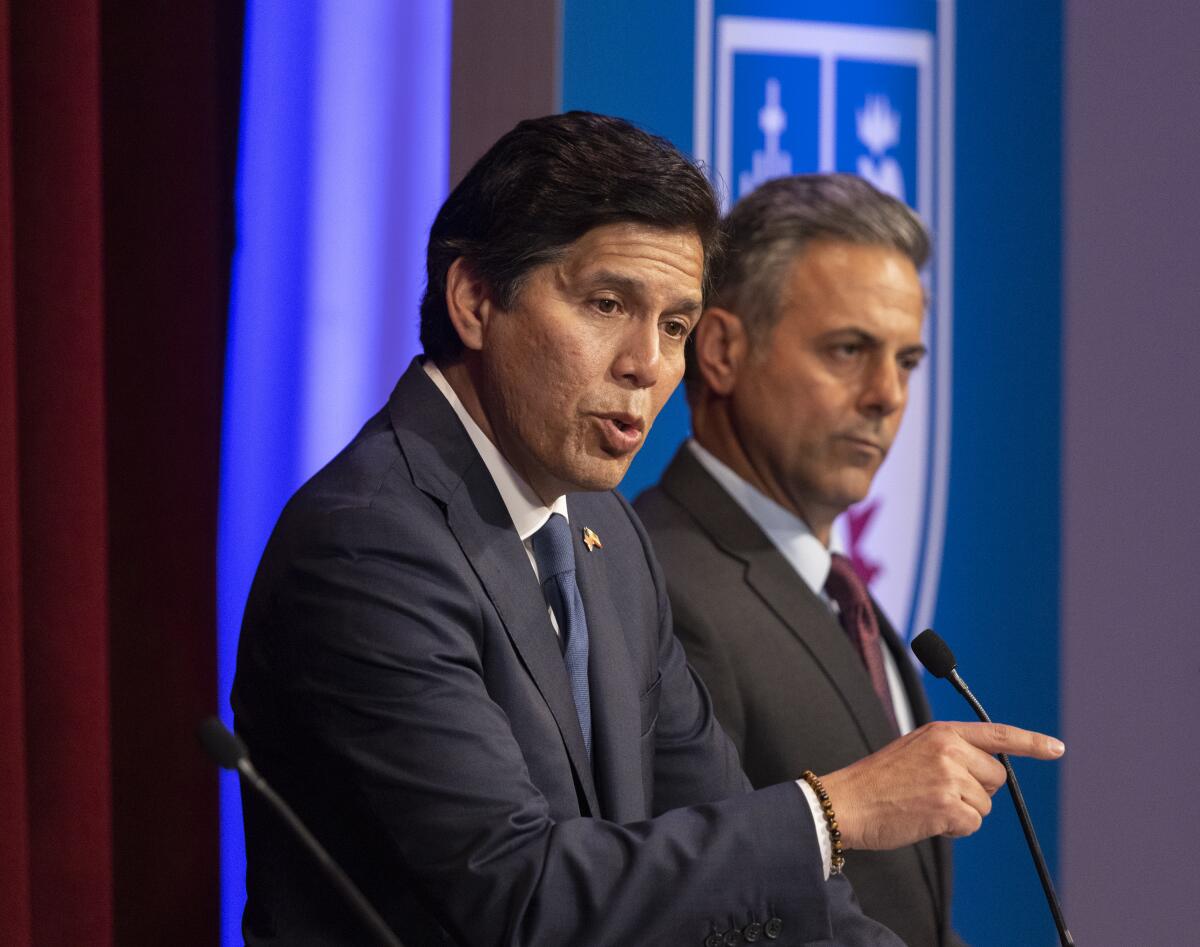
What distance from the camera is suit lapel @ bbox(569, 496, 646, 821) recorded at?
1687 mm

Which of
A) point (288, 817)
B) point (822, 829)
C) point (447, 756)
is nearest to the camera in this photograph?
point (288, 817)

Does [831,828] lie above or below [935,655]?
below

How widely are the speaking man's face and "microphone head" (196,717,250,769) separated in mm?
1406

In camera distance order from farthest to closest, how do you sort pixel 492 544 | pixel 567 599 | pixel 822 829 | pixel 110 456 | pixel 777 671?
1. pixel 777 671
2. pixel 110 456
3. pixel 567 599
4. pixel 492 544
5. pixel 822 829

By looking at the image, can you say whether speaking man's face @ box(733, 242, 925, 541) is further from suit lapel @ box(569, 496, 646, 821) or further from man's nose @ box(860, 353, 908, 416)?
suit lapel @ box(569, 496, 646, 821)

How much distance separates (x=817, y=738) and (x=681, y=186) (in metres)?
0.94

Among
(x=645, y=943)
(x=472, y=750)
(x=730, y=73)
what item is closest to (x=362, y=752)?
(x=472, y=750)

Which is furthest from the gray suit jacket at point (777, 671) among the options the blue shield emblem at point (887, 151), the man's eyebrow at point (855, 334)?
the blue shield emblem at point (887, 151)

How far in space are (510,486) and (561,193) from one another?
349mm

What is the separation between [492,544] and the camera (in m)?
1.64

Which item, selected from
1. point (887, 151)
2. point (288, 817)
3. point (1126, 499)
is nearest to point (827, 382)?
point (887, 151)

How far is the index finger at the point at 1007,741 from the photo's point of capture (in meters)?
1.58

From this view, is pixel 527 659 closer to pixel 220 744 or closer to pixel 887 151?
pixel 220 744

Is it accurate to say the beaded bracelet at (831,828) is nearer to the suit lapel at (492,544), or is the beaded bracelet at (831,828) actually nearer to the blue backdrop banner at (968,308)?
the suit lapel at (492,544)
